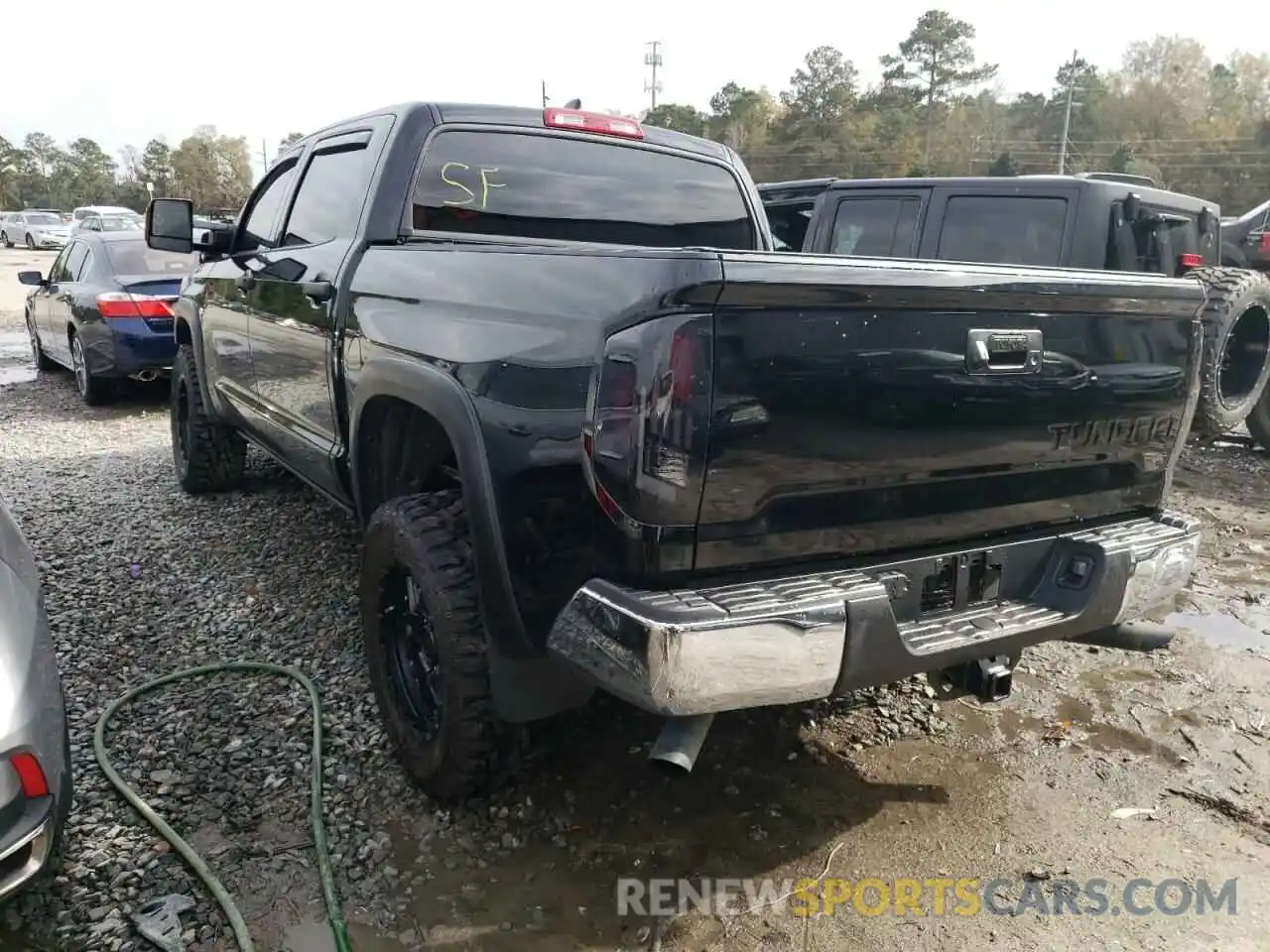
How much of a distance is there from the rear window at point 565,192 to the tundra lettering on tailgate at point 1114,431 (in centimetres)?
176

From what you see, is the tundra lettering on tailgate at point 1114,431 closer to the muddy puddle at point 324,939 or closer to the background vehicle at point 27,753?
the muddy puddle at point 324,939

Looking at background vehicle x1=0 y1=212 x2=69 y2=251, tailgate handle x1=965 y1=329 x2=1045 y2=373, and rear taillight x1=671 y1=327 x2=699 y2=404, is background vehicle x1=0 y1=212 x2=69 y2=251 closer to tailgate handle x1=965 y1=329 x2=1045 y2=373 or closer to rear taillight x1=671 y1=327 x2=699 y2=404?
rear taillight x1=671 y1=327 x2=699 y2=404

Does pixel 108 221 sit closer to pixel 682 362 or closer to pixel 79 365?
pixel 79 365

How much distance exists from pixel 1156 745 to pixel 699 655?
6.88ft

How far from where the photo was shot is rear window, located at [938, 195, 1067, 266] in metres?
6.32

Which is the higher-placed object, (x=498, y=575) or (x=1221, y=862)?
(x=498, y=575)

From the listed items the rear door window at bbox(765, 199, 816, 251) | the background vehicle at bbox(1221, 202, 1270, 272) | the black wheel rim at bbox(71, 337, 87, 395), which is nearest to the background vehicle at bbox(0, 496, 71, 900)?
the black wheel rim at bbox(71, 337, 87, 395)


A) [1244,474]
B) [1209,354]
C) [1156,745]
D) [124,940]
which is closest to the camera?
[124,940]

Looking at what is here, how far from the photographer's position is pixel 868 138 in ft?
203

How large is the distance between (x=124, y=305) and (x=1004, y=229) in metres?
7.09

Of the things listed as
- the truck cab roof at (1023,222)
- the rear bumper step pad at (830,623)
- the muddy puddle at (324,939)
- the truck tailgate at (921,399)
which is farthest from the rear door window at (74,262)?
the truck tailgate at (921,399)

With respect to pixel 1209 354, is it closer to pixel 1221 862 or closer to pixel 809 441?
pixel 1221 862

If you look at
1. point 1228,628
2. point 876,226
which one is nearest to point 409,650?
point 1228,628

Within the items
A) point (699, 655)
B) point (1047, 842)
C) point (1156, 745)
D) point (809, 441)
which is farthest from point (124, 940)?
point (1156, 745)
